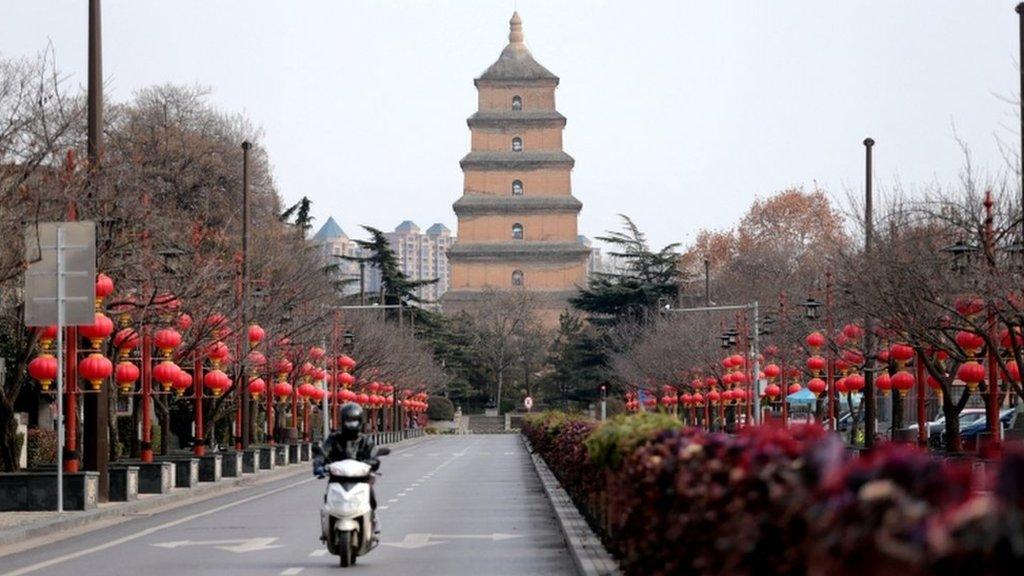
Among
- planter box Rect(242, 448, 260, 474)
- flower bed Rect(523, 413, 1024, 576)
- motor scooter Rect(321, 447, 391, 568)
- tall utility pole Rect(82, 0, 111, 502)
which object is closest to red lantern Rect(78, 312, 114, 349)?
tall utility pole Rect(82, 0, 111, 502)

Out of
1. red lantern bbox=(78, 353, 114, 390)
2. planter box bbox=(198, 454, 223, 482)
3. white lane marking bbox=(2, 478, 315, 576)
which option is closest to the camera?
white lane marking bbox=(2, 478, 315, 576)

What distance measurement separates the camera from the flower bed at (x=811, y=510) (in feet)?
14.8

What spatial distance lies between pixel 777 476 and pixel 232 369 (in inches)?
1848

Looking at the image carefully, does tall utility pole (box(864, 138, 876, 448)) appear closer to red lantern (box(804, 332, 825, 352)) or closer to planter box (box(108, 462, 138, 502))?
red lantern (box(804, 332, 825, 352))

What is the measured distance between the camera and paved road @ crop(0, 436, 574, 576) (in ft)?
63.8

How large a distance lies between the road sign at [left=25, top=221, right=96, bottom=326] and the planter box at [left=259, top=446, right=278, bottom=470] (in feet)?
86.2

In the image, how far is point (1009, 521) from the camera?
443 cm

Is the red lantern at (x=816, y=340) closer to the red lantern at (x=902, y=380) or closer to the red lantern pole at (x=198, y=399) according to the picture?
the red lantern at (x=902, y=380)

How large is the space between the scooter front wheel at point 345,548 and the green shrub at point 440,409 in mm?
135434

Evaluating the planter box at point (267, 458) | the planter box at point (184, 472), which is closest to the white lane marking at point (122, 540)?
the planter box at point (184, 472)

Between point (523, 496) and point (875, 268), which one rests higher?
point (875, 268)

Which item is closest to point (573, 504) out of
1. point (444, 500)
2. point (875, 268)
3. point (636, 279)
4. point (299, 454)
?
point (444, 500)

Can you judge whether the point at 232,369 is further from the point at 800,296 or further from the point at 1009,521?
the point at 1009,521

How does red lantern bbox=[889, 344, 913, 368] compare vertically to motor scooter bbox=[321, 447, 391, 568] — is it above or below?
above
